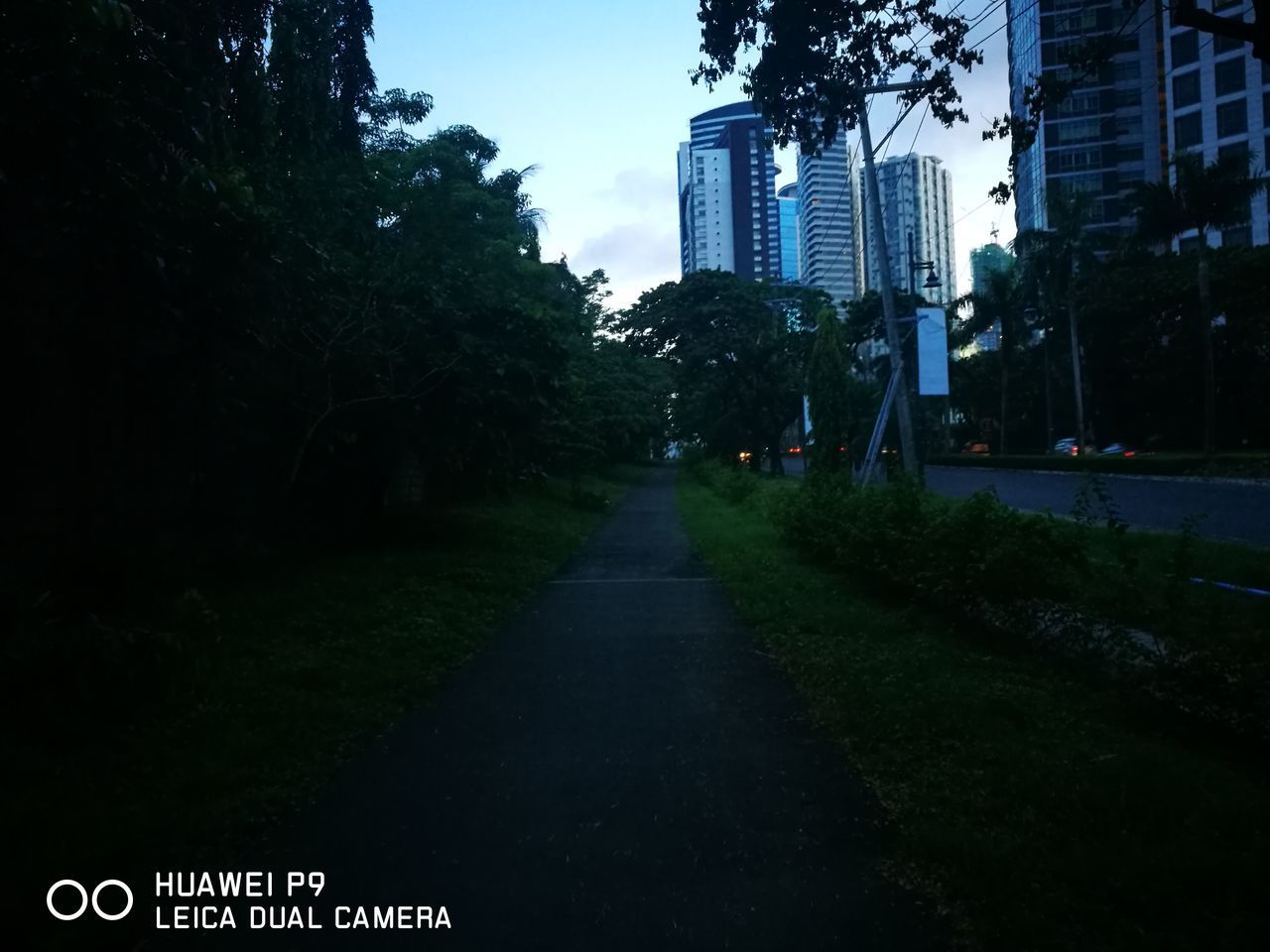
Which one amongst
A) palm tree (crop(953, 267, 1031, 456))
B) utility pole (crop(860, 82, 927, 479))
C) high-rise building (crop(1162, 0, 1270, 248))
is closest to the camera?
utility pole (crop(860, 82, 927, 479))

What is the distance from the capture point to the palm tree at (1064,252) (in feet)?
156

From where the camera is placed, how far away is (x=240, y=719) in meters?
6.51

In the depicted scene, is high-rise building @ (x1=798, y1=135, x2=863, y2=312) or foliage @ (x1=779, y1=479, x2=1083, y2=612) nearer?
foliage @ (x1=779, y1=479, x2=1083, y2=612)

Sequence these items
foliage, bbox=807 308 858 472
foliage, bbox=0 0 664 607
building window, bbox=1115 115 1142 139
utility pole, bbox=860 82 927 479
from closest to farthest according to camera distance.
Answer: foliage, bbox=0 0 664 607 → utility pole, bbox=860 82 927 479 → foliage, bbox=807 308 858 472 → building window, bbox=1115 115 1142 139

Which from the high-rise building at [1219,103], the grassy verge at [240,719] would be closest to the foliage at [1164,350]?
the high-rise building at [1219,103]

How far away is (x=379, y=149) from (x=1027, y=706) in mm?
23023

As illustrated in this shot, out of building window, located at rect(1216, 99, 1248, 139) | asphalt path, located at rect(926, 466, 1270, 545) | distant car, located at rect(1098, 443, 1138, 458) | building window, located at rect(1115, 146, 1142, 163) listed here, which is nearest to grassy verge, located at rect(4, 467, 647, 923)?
asphalt path, located at rect(926, 466, 1270, 545)

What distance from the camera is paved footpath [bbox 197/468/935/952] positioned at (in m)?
3.80

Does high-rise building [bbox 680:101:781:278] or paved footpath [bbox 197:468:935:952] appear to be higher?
high-rise building [bbox 680:101:781:278]

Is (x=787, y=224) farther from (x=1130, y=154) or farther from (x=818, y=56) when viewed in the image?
(x=818, y=56)

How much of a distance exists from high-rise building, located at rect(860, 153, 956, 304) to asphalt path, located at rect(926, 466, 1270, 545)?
6986mm

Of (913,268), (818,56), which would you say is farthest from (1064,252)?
(818,56)

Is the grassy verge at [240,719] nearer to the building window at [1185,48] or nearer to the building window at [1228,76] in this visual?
the building window at [1228,76]

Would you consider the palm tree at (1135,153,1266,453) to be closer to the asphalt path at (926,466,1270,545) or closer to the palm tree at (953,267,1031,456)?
the asphalt path at (926,466,1270,545)
